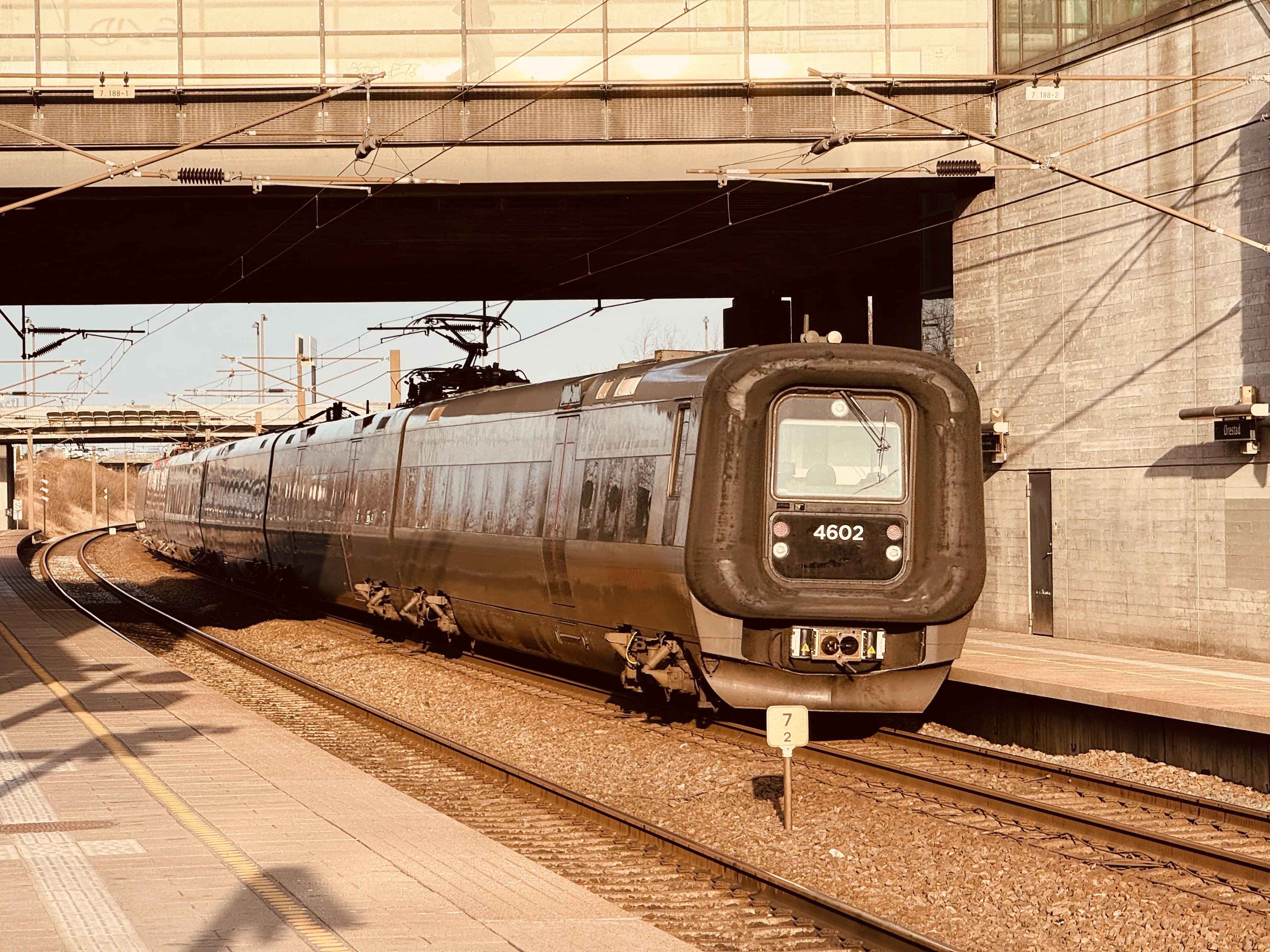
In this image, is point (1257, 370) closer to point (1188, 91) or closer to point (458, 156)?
point (1188, 91)

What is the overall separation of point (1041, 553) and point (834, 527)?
8979 mm

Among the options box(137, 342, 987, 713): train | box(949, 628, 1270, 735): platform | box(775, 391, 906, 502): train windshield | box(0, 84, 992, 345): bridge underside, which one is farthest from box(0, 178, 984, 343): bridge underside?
box(775, 391, 906, 502): train windshield

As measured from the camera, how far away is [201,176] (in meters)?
18.3

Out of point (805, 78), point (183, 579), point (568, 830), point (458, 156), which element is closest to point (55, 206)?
point (458, 156)

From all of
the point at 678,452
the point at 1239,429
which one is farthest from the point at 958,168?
the point at 678,452

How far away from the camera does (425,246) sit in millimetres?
27844

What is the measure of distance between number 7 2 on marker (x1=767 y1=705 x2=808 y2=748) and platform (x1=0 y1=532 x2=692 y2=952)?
216cm

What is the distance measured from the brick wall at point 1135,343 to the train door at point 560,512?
21.8 ft

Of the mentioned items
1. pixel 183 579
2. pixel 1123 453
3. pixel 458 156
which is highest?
pixel 458 156

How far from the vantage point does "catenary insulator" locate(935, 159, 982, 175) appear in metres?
18.8

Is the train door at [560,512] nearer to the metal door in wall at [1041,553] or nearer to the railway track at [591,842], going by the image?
the railway track at [591,842]

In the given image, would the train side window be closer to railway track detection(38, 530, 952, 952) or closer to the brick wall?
railway track detection(38, 530, 952, 952)

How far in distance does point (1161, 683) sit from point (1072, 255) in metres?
7.85

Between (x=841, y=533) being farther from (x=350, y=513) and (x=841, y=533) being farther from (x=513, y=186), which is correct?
(x=350, y=513)
